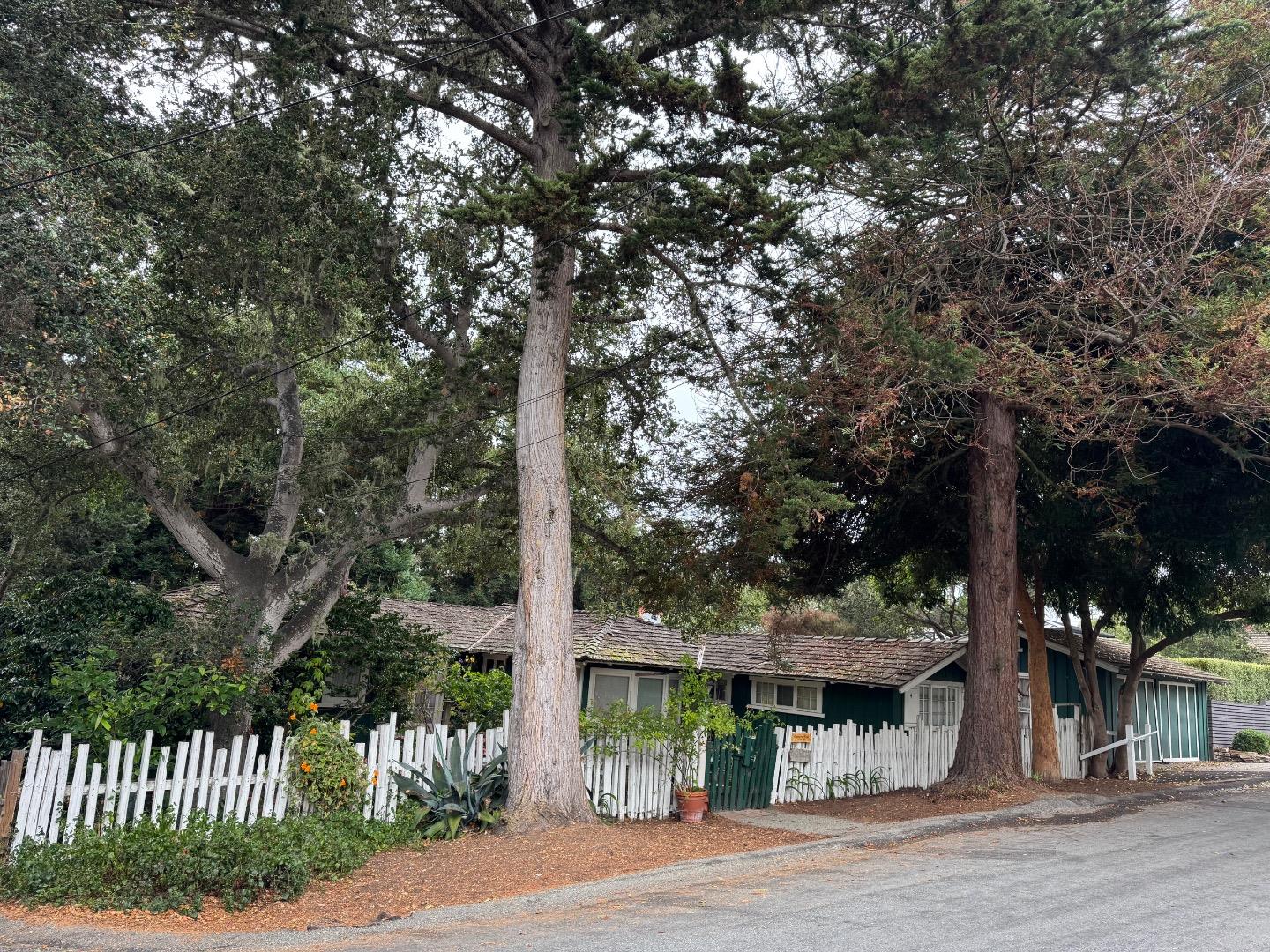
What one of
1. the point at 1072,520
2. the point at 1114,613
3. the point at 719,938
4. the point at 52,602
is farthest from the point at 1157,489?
the point at 52,602

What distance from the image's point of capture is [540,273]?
1209cm

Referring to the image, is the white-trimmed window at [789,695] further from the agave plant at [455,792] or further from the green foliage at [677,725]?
the agave plant at [455,792]

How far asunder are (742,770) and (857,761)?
2.81m

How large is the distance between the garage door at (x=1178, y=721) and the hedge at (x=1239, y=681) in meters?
1.85

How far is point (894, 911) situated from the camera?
23.7 ft

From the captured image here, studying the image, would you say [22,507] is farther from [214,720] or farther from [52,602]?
[214,720]

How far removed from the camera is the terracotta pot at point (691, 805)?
12156mm

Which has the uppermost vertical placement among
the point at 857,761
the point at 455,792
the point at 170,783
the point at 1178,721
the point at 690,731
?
the point at 690,731

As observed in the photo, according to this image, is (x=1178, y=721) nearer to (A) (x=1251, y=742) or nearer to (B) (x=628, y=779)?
(A) (x=1251, y=742)

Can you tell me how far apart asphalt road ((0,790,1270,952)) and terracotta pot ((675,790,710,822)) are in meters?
2.42

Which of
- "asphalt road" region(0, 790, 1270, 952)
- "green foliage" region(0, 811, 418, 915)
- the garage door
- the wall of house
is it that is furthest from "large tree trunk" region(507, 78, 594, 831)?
the garage door

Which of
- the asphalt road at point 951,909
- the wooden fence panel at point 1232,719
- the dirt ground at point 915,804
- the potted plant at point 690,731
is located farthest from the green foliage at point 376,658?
the wooden fence panel at point 1232,719

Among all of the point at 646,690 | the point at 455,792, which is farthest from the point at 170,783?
the point at 646,690

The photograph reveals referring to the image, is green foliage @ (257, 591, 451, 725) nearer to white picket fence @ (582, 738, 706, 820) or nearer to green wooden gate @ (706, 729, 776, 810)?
white picket fence @ (582, 738, 706, 820)
